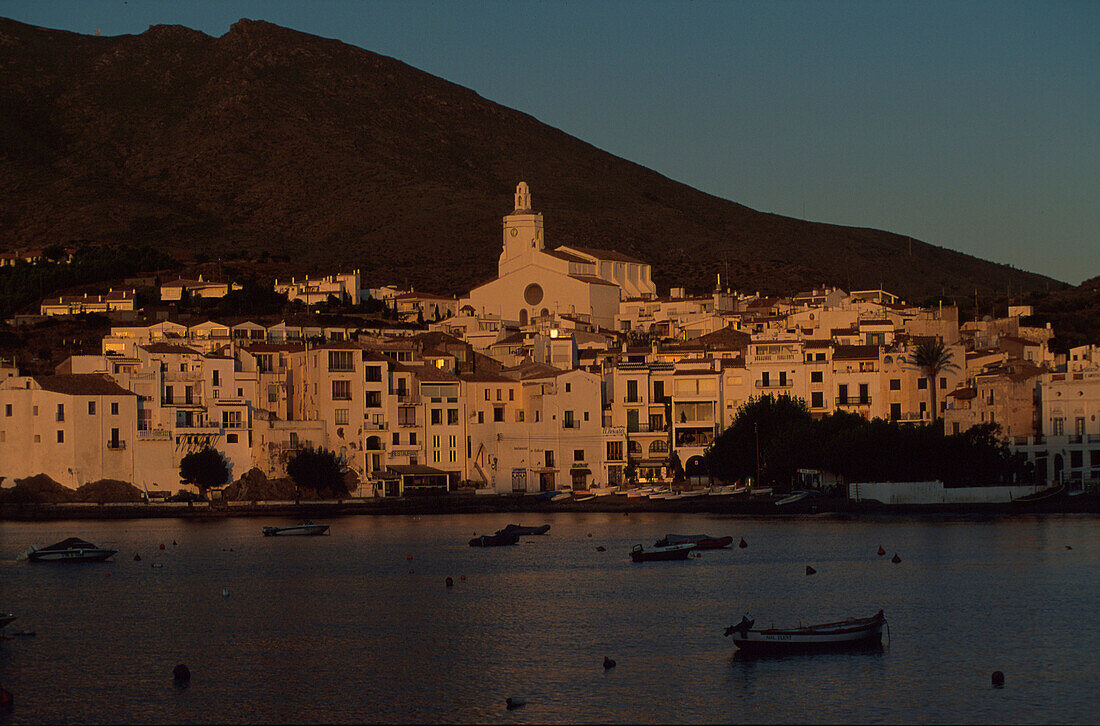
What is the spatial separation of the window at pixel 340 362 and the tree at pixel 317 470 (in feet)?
15.6

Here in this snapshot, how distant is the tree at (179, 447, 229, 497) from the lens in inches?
3322

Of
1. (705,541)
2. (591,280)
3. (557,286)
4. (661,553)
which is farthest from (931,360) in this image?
(557,286)

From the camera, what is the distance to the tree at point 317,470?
85125mm

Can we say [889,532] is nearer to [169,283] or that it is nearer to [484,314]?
[484,314]

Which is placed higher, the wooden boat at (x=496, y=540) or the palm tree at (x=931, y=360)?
the palm tree at (x=931, y=360)

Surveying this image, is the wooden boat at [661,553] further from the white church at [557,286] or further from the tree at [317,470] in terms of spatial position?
the white church at [557,286]

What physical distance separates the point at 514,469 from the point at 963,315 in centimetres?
5298

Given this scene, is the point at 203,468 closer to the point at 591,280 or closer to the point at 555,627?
the point at 555,627

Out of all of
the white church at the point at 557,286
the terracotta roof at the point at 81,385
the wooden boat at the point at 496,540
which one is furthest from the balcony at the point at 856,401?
the white church at the point at 557,286

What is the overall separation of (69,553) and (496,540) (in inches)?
646

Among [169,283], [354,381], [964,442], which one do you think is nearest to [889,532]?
[964,442]

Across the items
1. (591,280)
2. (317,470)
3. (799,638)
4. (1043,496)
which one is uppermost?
(591,280)

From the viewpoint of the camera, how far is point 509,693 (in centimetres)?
3472

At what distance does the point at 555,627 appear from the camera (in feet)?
→ 142
